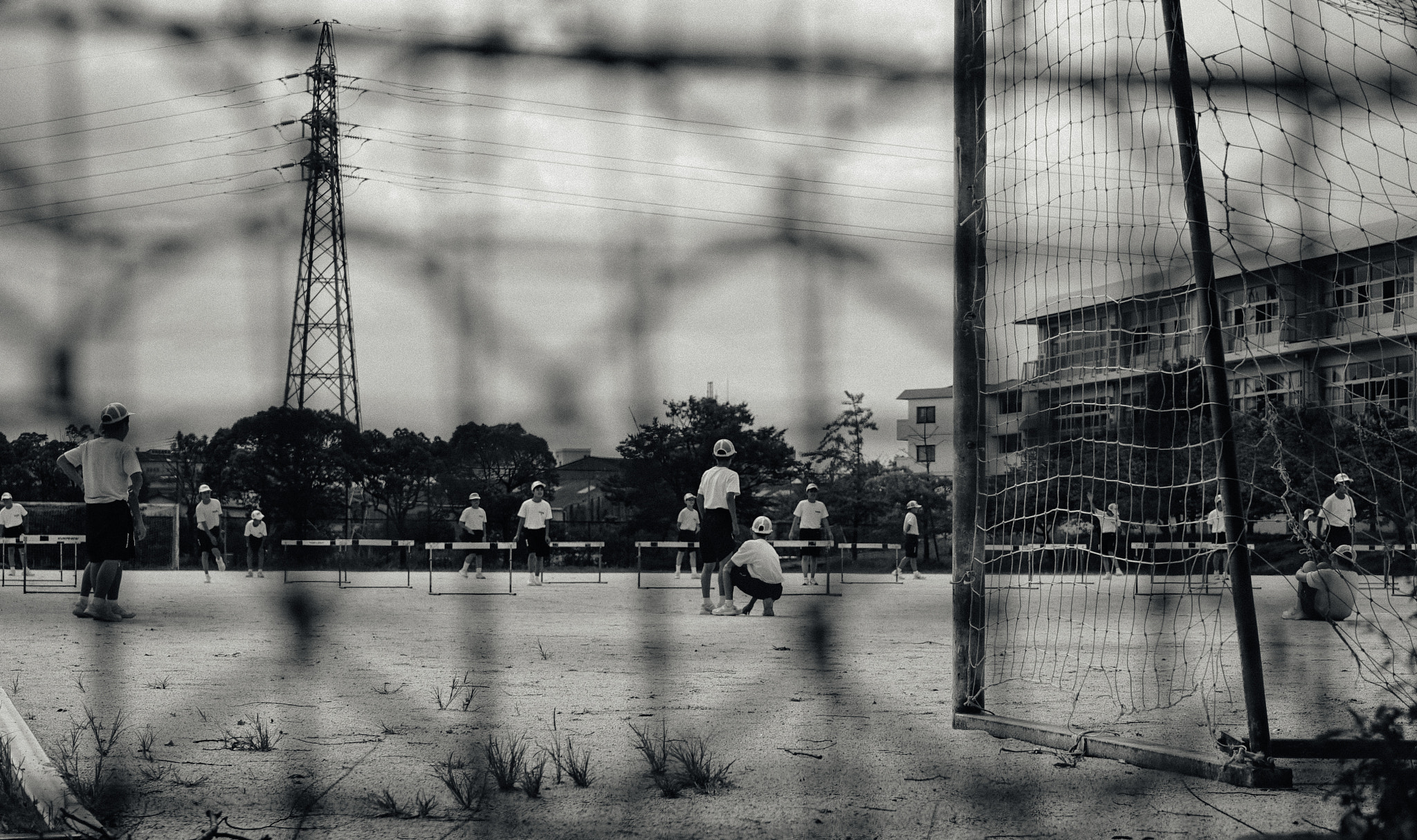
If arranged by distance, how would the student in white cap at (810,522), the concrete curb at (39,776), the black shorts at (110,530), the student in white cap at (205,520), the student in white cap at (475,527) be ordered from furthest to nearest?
the student in white cap at (205,520)
the student in white cap at (475,527)
the student in white cap at (810,522)
the black shorts at (110,530)
the concrete curb at (39,776)

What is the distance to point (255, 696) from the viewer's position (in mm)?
4969

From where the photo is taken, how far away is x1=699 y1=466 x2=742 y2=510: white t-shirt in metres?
9.59

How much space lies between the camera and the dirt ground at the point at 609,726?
303 centimetres

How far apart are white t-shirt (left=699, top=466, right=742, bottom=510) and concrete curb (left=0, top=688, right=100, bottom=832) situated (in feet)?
19.9

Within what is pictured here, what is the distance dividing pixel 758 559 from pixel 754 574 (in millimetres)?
153

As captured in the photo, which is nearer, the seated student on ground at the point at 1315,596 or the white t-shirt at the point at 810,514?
the seated student on ground at the point at 1315,596

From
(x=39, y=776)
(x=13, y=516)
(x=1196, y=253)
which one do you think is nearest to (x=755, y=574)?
(x=1196, y=253)

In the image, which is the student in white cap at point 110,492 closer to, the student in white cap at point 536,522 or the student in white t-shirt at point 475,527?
the student in white t-shirt at point 475,527

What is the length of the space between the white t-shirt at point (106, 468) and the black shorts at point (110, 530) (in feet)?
0.17

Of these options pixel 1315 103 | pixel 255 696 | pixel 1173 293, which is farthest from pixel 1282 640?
pixel 255 696

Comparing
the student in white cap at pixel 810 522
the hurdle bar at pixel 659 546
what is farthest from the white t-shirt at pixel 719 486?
the student in white cap at pixel 810 522

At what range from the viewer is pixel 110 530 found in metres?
8.19

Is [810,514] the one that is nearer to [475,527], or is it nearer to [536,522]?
[536,522]

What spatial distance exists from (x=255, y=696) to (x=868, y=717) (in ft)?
7.85
